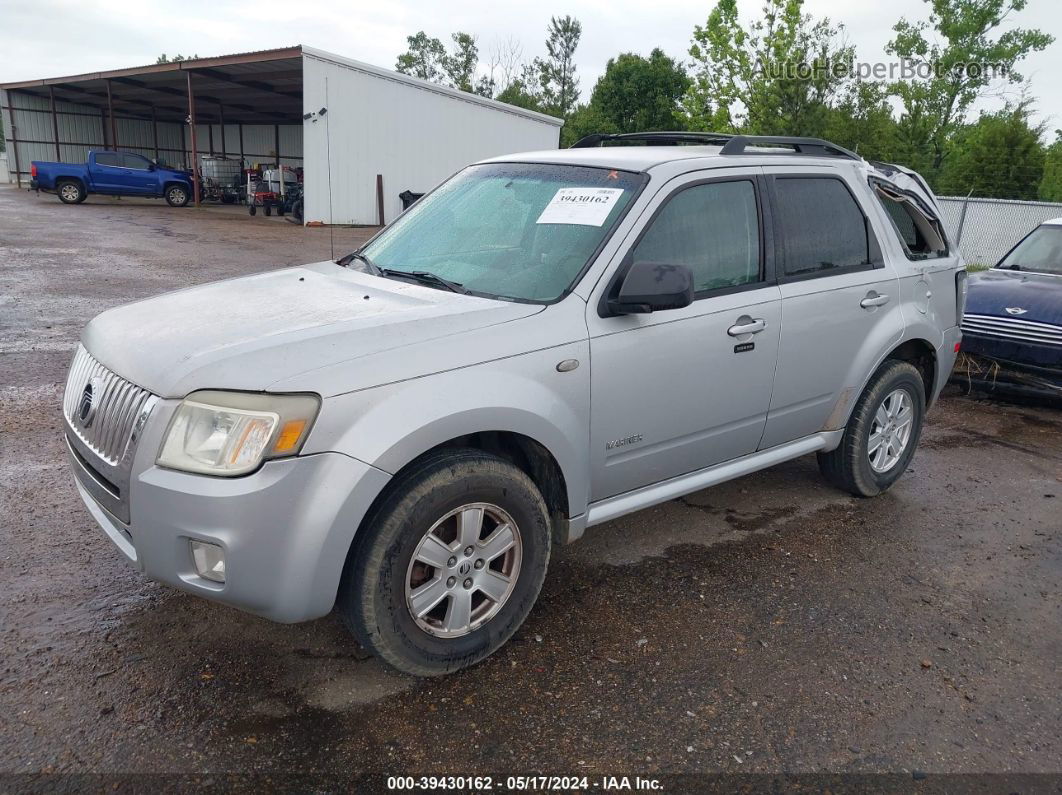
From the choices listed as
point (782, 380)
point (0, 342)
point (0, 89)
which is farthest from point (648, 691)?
point (0, 89)

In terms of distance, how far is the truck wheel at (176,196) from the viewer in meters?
27.9

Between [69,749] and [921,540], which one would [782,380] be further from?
[69,749]

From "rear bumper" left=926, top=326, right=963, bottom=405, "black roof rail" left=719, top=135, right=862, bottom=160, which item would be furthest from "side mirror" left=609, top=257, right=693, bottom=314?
"rear bumper" left=926, top=326, right=963, bottom=405

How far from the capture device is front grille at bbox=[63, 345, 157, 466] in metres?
2.72

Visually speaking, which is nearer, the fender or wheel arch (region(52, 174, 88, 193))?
the fender

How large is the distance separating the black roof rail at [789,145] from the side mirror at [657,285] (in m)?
1.10

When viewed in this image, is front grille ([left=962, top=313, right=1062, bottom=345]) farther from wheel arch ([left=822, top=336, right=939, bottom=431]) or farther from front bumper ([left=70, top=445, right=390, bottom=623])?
front bumper ([left=70, top=445, right=390, bottom=623])

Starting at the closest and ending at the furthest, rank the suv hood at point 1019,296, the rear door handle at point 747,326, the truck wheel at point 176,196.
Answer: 1. the rear door handle at point 747,326
2. the suv hood at point 1019,296
3. the truck wheel at point 176,196

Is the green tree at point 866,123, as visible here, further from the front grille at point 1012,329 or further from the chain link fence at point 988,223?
the front grille at point 1012,329

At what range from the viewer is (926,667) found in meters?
3.20

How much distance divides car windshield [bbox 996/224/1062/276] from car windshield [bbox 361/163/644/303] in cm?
608

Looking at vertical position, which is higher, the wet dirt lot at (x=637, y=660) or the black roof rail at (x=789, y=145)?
the black roof rail at (x=789, y=145)

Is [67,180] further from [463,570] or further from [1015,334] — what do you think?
[463,570]

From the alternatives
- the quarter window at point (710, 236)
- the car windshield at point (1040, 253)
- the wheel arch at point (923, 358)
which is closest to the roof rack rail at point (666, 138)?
the quarter window at point (710, 236)
